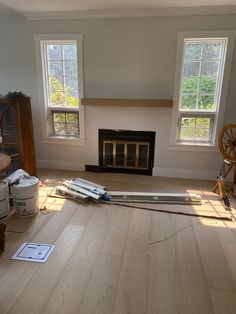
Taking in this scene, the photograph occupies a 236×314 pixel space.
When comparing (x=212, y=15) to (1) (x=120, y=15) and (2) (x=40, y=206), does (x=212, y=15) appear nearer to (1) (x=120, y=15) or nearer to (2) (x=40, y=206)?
(1) (x=120, y=15)

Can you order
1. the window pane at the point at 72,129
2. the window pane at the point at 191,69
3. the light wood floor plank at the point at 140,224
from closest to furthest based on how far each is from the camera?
the light wood floor plank at the point at 140,224 < the window pane at the point at 191,69 < the window pane at the point at 72,129

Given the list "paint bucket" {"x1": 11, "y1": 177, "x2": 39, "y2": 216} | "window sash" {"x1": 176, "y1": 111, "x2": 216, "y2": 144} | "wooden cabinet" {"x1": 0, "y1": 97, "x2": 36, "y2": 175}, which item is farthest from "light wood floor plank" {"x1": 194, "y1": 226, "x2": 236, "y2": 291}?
"wooden cabinet" {"x1": 0, "y1": 97, "x2": 36, "y2": 175}

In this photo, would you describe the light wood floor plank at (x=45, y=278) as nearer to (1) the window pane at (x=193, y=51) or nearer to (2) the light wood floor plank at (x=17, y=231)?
(2) the light wood floor plank at (x=17, y=231)

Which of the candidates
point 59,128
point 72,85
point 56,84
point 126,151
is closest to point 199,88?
point 126,151

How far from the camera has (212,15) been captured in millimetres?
3205

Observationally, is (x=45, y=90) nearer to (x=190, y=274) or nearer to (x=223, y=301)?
(x=190, y=274)

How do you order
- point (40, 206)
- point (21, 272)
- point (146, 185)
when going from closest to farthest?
point (21, 272) → point (40, 206) → point (146, 185)

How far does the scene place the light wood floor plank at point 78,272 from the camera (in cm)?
Answer: 173

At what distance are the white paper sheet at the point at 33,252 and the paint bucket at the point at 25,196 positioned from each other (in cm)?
51

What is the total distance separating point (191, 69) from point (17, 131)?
8.33 feet

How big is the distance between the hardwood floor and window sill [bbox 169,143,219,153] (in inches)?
33.7

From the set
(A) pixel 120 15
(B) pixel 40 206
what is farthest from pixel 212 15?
(B) pixel 40 206

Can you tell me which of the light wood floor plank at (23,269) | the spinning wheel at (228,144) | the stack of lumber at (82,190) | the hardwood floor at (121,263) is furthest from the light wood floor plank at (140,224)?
the spinning wheel at (228,144)

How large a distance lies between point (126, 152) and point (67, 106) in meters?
1.18
